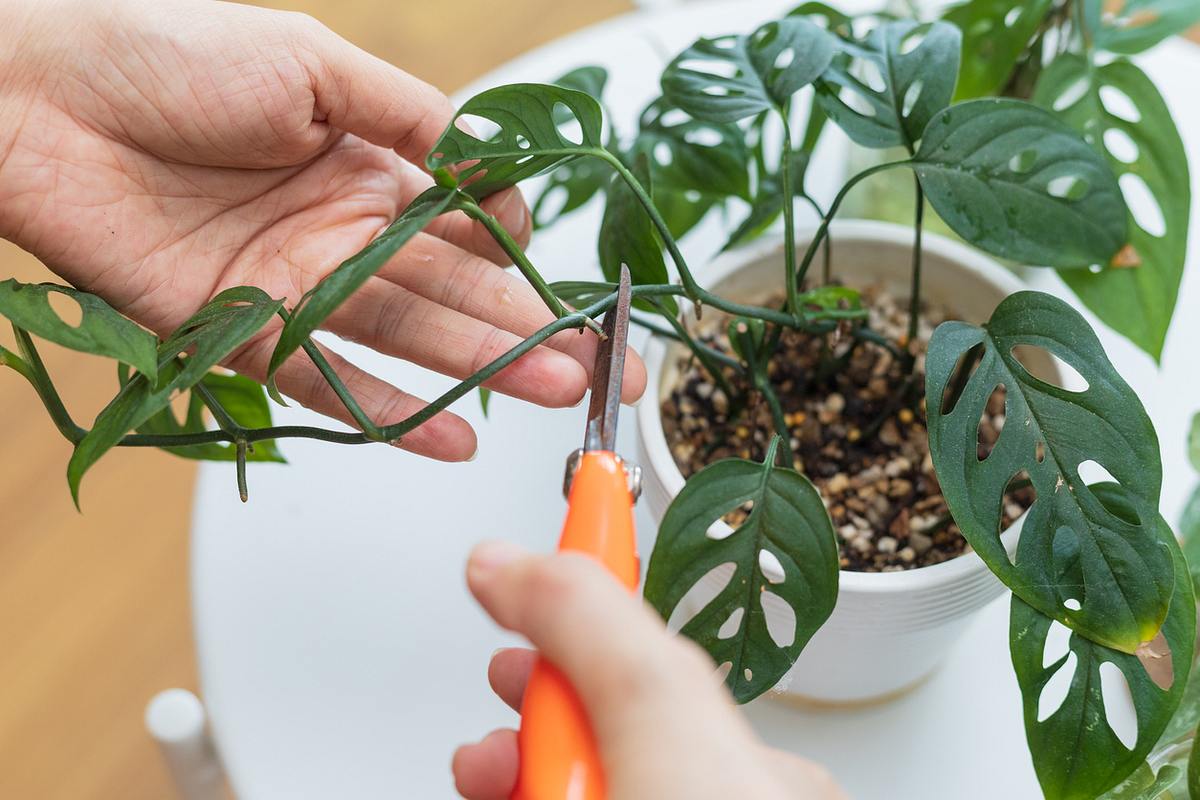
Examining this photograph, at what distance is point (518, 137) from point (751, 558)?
27cm

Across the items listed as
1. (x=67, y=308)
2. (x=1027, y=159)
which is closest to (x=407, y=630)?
(x=1027, y=159)

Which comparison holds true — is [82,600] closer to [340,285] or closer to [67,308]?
[67,308]

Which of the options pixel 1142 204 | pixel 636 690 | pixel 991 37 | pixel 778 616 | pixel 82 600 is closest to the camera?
pixel 636 690

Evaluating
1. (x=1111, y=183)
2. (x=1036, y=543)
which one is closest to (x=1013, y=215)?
(x=1111, y=183)

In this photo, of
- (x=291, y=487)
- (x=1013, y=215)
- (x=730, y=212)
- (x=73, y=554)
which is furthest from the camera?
(x=73, y=554)

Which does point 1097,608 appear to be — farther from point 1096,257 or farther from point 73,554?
point 73,554

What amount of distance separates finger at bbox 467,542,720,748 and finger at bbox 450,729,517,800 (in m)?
0.12

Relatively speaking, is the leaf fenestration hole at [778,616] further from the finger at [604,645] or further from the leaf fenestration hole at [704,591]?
the finger at [604,645]

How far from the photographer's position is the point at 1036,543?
0.58 metres

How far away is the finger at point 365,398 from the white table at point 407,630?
156mm

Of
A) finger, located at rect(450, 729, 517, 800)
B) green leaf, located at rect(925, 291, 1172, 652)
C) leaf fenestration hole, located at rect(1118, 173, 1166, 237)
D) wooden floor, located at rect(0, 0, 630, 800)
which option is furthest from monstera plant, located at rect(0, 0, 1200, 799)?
wooden floor, located at rect(0, 0, 630, 800)

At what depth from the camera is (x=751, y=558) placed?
1.95ft

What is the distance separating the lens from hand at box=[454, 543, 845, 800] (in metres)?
0.38

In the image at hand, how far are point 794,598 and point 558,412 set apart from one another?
0.39 metres
